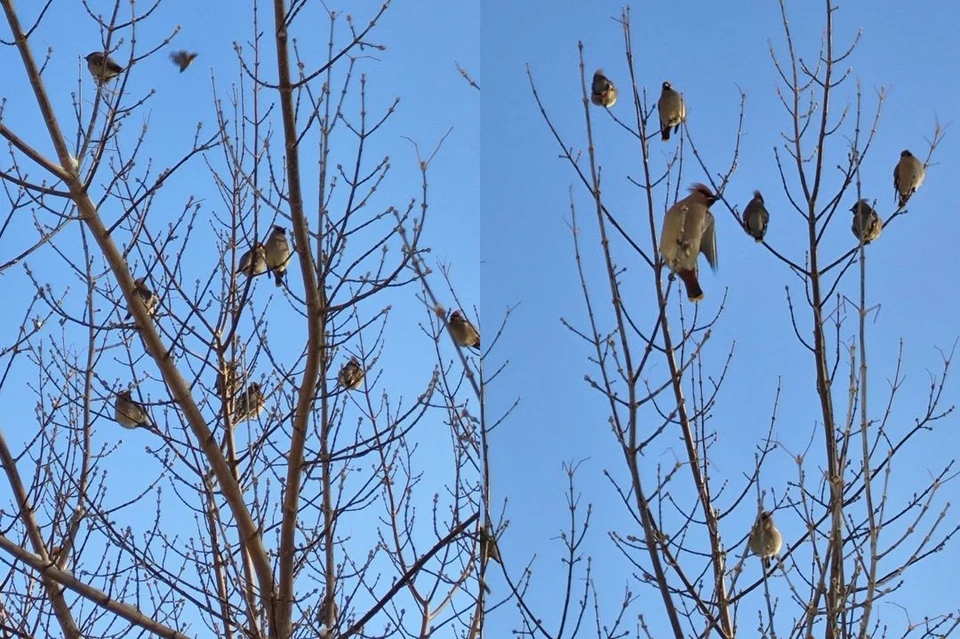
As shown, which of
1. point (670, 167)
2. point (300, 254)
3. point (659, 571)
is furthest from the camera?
point (670, 167)

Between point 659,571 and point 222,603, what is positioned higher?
point 222,603

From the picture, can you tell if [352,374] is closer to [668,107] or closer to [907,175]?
[668,107]

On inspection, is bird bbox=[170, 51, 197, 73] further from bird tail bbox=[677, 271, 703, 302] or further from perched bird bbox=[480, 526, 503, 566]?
perched bird bbox=[480, 526, 503, 566]

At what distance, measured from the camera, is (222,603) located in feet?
10.5

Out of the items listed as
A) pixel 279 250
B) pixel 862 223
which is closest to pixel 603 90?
pixel 279 250

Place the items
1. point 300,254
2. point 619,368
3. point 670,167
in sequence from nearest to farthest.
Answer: point 619,368 → point 300,254 → point 670,167

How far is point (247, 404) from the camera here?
3555 millimetres

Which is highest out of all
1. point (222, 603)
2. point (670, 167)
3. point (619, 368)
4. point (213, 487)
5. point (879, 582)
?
point (670, 167)

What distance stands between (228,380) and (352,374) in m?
0.62

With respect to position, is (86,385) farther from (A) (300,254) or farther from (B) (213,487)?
(A) (300,254)

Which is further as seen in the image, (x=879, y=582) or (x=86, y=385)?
(x=86, y=385)

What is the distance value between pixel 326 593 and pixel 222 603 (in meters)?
0.31

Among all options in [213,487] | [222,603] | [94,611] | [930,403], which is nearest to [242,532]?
[222,603]

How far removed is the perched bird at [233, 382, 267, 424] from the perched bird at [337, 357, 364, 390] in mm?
287
